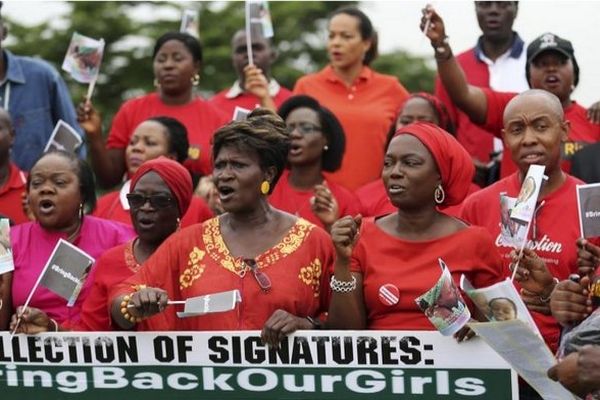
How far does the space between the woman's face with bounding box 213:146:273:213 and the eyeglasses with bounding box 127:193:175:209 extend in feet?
2.13

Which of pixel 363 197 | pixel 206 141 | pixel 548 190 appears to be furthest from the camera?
pixel 206 141

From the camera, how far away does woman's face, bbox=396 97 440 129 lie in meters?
8.32

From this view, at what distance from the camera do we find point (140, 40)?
16844 mm

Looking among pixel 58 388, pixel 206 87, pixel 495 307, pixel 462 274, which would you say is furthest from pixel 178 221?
pixel 206 87

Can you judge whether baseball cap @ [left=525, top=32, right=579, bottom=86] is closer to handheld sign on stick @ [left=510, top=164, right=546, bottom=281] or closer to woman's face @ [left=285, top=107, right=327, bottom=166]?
woman's face @ [left=285, top=107, right=327, bottom=166]

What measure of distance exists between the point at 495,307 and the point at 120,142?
4.45 metres

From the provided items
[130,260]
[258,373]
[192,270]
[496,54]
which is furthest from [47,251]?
[496,54]

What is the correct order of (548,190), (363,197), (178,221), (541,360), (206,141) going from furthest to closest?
(206,141) < (363,197) < (178,221) < (548,190) < (541,360)

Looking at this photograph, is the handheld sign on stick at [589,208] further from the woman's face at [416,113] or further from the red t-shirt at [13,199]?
the red t-shirt at [13,199]

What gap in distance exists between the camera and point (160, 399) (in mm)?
6391

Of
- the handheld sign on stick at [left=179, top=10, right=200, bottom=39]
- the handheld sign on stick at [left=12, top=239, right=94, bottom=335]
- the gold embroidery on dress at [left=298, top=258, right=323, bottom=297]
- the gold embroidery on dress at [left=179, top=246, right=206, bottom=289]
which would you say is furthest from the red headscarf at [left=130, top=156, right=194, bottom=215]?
the handheld sign on stick at [left=179, top=10, right=200, bottom=39]

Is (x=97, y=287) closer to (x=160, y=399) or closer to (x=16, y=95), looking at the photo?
(x=160, y=399)

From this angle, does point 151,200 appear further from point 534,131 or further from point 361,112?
point 361,112

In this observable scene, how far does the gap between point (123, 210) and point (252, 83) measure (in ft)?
4.80
